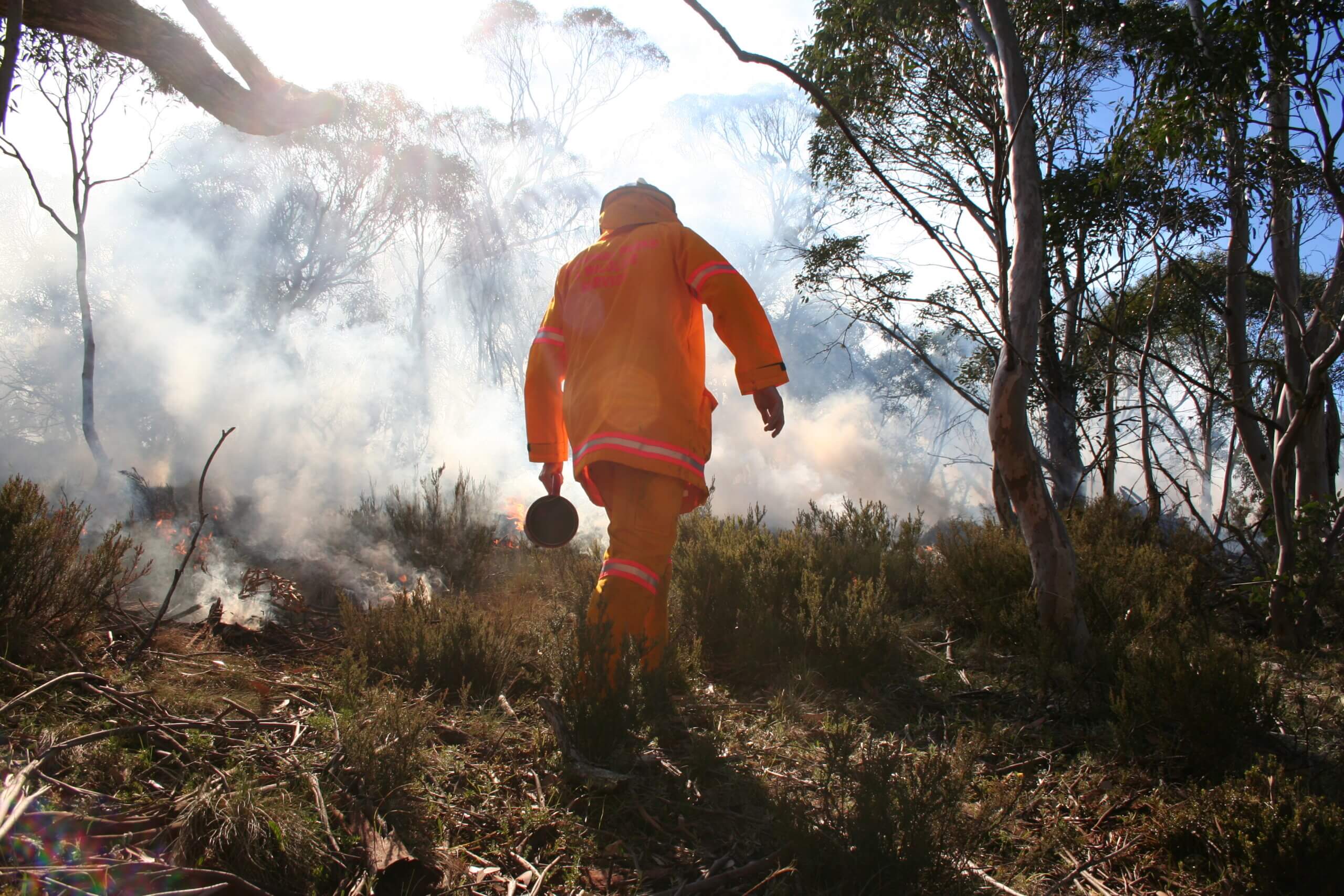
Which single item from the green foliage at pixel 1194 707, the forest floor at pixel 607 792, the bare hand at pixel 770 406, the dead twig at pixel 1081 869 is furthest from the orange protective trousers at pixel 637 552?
the green foliage at pixel 1194 707

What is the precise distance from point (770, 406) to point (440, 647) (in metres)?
1.36

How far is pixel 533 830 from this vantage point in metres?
1.56

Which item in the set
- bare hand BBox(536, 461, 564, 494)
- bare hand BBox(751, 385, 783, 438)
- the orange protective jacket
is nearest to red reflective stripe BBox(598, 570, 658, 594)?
the orange protective jacket

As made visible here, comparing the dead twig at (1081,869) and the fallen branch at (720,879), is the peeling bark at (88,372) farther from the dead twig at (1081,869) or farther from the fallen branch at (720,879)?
the dead twig at (1081,869)

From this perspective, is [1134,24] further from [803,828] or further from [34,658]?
[34,658]

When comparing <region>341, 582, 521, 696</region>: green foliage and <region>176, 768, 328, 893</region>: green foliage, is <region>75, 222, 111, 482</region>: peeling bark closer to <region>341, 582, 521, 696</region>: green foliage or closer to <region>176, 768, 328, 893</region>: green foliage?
<region>341, 582, 521, 696</region>: green foliage

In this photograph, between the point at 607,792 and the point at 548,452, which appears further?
the point at 548,452

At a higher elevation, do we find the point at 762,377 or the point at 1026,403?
the point at 1026,403

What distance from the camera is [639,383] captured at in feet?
7.69

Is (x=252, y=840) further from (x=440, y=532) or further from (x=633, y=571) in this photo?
(x=440, y=532)

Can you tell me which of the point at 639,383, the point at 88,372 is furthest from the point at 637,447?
the point at 88,372

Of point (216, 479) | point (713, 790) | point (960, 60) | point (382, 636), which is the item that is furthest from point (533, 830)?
point (216, 479)

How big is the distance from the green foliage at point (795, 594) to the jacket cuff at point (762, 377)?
85cm

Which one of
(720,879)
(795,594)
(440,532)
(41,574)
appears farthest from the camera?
(440,532)
